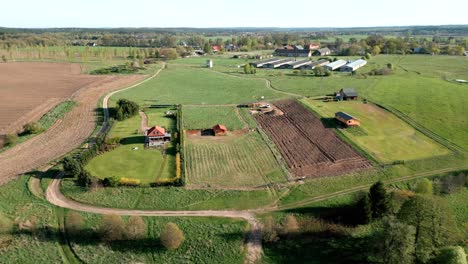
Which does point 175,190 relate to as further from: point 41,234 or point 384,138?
point 384,138

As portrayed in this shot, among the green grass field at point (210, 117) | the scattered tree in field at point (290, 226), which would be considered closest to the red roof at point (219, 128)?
the green grass field at point (210, 117)

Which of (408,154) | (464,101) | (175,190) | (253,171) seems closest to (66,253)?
(175,190)

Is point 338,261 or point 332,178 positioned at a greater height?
point 332,178

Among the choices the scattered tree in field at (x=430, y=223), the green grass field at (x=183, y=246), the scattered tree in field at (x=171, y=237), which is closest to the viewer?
the scattered tree in field at (x=430, y=223)

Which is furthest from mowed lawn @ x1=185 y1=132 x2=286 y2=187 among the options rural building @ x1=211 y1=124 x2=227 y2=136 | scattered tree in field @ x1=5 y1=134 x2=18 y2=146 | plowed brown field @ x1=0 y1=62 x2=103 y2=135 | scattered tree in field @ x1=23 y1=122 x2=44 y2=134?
plowed brown field @ x1=0 y1=62 x2=103 y2=135

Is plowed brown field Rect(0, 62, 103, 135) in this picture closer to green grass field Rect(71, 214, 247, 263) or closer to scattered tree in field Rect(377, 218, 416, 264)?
green grass field Rect(71, 214, 247, 263)

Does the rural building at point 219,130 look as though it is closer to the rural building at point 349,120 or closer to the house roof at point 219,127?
the house roof at point 219,127
